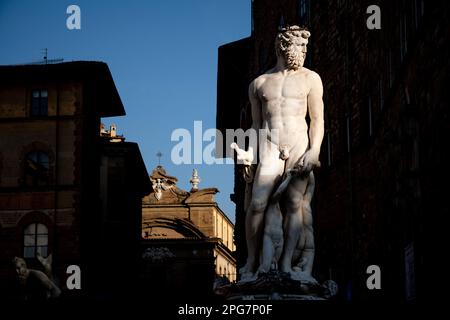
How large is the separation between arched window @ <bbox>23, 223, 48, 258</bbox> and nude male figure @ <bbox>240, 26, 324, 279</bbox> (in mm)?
28284

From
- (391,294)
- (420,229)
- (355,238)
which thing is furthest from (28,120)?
(420,229)

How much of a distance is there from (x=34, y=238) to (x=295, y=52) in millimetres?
29001

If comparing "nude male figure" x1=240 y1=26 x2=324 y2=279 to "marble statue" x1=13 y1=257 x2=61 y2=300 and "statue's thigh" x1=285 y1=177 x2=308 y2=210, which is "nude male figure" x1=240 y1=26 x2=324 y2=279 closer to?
"statue's thigh" x1=285 y1=177 x2=308 y2=210

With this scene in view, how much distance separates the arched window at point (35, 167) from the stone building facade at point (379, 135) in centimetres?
967

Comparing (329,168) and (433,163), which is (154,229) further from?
(433,163)

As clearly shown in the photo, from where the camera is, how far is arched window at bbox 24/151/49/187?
137 ft

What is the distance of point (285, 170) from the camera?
12.9 m

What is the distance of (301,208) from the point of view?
1288cm

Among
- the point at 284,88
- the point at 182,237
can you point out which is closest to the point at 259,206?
the point at 284,88

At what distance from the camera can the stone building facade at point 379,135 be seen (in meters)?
16.5

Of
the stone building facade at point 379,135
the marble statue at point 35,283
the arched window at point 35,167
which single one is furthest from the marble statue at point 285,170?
the arched window at point 35,167

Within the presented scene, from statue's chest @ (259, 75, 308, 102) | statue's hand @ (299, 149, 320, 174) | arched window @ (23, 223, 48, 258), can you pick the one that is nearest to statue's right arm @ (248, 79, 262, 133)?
statue's chest @ (259, 75, 308, 102)

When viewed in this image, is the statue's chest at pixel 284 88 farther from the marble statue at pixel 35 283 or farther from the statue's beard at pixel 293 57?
the marble statue at pixel 35 283

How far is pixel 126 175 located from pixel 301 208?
1574 inches
